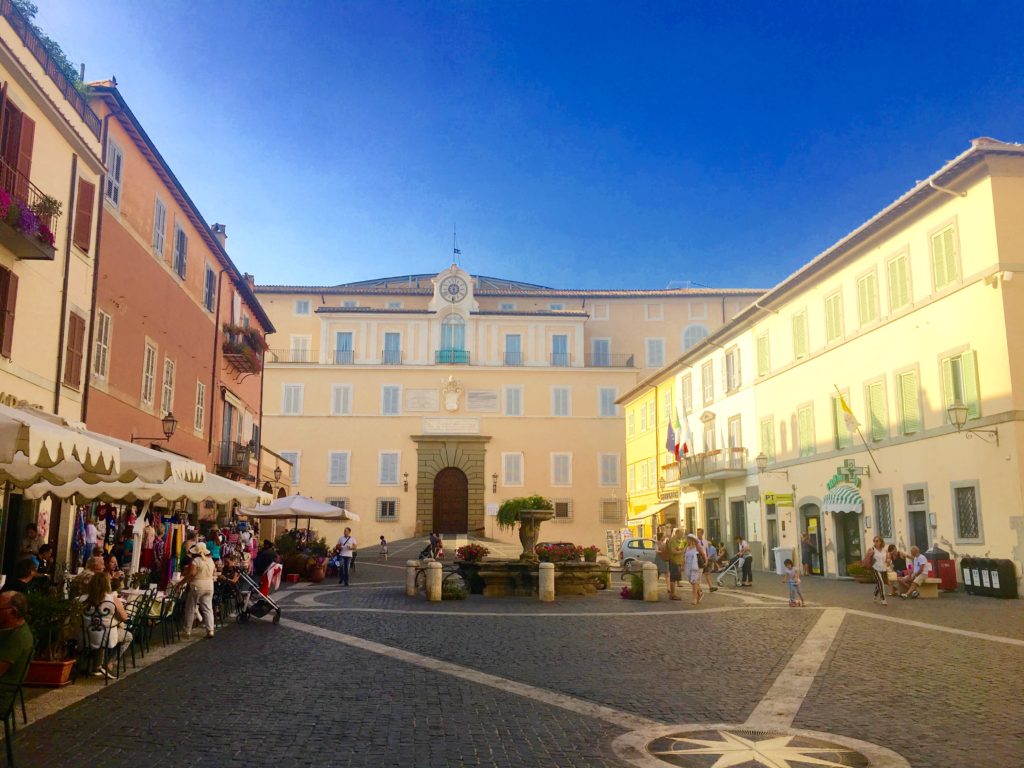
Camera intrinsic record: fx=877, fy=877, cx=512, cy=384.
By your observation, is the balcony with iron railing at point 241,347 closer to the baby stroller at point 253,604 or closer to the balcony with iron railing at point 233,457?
the balcony with iron railing at point 233,457

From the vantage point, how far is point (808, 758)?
621 cm

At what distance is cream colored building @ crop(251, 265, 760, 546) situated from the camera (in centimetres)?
4888

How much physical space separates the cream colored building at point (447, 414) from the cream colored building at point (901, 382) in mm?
15686

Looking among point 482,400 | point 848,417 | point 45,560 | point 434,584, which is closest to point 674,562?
point 434,584

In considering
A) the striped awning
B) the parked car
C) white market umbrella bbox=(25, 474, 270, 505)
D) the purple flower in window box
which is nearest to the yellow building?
the purple flower in window box

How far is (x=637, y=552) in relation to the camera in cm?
3291

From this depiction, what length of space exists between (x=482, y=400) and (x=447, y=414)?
2.17 metres

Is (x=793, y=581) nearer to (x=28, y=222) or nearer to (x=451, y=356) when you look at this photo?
(x=28, y=222)

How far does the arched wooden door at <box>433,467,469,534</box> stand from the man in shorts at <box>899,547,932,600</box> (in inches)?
1225

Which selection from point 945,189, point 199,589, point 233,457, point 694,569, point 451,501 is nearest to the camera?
point 199,589

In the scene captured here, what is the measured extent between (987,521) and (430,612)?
13.1 m

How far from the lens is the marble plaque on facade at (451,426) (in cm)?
4994

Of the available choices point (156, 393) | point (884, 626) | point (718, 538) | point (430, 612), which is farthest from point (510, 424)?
point (884, 626)

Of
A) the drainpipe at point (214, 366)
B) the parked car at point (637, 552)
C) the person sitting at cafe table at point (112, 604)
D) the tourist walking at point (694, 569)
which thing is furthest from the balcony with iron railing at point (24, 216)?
the parked car at point (637, 552)
